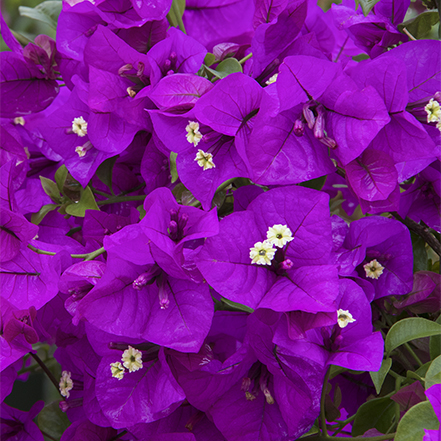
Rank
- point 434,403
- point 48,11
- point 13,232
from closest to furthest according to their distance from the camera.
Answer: point 434,403 → point 13,232 → point 48,11

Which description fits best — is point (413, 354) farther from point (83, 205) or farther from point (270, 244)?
point (83, 205)

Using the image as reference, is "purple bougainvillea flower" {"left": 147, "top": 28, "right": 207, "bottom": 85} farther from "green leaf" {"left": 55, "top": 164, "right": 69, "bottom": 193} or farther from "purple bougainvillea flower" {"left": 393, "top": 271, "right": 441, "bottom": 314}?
"purple bougainvillea flower" {"left": 393, "top": 271, "right": 441, "bottom": 314}

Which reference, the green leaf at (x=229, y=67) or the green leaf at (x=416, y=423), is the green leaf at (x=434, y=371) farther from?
the green leaf at (x=229, y=67)

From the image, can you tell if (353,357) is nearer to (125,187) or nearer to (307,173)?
(307,173)

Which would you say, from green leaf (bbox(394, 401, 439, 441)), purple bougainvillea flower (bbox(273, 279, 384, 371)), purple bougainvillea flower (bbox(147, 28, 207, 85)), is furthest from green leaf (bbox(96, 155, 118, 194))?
green leaf (bbox(394, 401, 439, 441))

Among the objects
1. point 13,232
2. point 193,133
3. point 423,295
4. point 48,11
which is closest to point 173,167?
point 193,133
